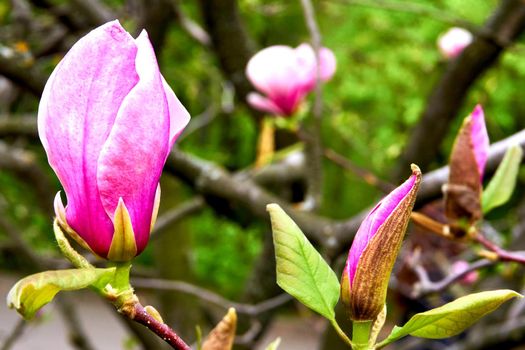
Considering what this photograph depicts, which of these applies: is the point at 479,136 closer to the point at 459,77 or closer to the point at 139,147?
the point at 139,147

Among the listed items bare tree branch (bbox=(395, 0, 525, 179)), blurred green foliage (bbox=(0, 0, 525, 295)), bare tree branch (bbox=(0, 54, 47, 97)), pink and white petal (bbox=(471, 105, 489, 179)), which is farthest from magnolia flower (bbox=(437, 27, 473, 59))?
blurred green foliage (bbox=(0, 0, 525, 295))

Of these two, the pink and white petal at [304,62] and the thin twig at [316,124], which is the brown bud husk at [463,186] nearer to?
the thin twig at [316,124]

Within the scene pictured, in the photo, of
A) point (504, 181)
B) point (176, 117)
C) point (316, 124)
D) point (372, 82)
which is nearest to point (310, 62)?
point (316, 124)

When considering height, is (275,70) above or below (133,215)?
below

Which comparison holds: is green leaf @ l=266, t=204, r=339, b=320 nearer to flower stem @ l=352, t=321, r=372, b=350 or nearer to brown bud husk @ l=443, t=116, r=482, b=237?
flower stem @ l=352, t=321, r=372, b=350

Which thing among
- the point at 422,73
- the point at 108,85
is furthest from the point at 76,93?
the point at 422,73

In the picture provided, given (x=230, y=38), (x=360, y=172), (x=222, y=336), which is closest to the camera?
(x=222, y=336)

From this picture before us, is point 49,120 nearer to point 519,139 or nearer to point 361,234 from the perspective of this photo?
point 361,234

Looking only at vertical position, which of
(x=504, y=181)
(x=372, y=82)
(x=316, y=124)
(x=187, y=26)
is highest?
(x=504, y=181)
